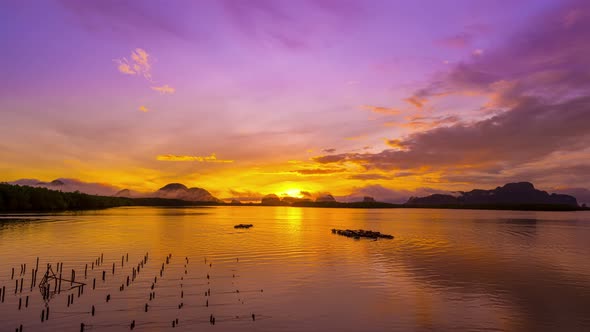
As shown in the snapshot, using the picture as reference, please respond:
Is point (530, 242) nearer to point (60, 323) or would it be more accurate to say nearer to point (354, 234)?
point (354, 234)

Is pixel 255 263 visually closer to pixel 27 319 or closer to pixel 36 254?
pixel 27 319

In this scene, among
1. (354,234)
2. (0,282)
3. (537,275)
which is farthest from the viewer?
(354,234)

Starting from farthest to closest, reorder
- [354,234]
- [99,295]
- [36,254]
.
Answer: [354,234] → [36,254] → [99,295]

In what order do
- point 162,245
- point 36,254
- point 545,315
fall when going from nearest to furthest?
point 545,315 < point 36,254 < point 162,245

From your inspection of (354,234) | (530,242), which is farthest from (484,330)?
(530,242)

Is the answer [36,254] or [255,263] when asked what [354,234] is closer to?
[255,263]

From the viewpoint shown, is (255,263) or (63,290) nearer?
(63,290)

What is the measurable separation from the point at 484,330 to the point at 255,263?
34.7 metres

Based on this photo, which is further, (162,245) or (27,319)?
(162,245)

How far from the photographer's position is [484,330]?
92.4ft

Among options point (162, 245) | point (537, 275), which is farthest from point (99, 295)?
point (537, 275)

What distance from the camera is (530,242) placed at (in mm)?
90625

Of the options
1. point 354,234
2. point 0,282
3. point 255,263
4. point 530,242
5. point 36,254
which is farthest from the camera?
point 354,234

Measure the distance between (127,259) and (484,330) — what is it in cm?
4928
